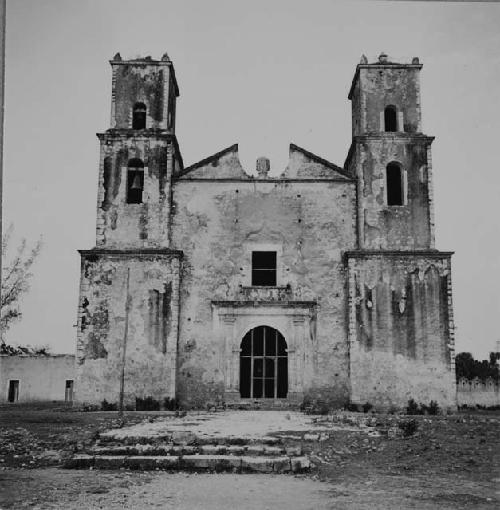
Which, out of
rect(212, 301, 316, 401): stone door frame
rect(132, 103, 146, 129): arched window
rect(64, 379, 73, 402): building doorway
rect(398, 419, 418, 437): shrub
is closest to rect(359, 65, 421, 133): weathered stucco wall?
rect(212, 301, 316, 401): stone door frame

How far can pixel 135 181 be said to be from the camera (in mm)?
21156

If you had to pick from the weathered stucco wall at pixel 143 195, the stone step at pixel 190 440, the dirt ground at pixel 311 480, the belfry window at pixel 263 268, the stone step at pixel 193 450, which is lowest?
the dirt ground at pixel 311 480

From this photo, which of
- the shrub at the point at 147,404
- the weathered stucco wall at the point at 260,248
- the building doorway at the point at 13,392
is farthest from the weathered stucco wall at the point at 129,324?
the building doorway at the point at 13,392

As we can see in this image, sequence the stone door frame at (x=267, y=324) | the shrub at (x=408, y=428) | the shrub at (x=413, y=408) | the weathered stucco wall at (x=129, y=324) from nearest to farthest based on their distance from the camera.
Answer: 1. the shrub at (x=408, y=428)
2. the shrub at (x=413, y=408)
3. the weathered stucco wall at (x=129, y=324)
4. the stone door frame at (x=267, y=324)

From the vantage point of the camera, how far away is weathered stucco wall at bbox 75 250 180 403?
19156mm

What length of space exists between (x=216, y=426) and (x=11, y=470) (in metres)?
4.42

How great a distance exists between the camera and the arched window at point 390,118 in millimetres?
21594

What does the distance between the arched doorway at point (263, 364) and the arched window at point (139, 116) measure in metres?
7.72

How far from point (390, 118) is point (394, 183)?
230 cm

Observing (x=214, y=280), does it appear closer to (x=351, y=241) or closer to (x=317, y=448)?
(x=351, y=241)

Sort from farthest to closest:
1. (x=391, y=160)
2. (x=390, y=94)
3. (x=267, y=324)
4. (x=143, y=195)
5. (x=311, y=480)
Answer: (x=390, y=94) < (x=391, y=160) < (x=143, y=195) < (x=267, y=324) < (x=311, y=480)

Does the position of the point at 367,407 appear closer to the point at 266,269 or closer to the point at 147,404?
the point at 266,269

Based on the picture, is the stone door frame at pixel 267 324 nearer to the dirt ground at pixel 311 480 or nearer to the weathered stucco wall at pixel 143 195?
the weathered stucco wall at pixel 143 195

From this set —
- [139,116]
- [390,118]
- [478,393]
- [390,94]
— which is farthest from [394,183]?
[478,393]
